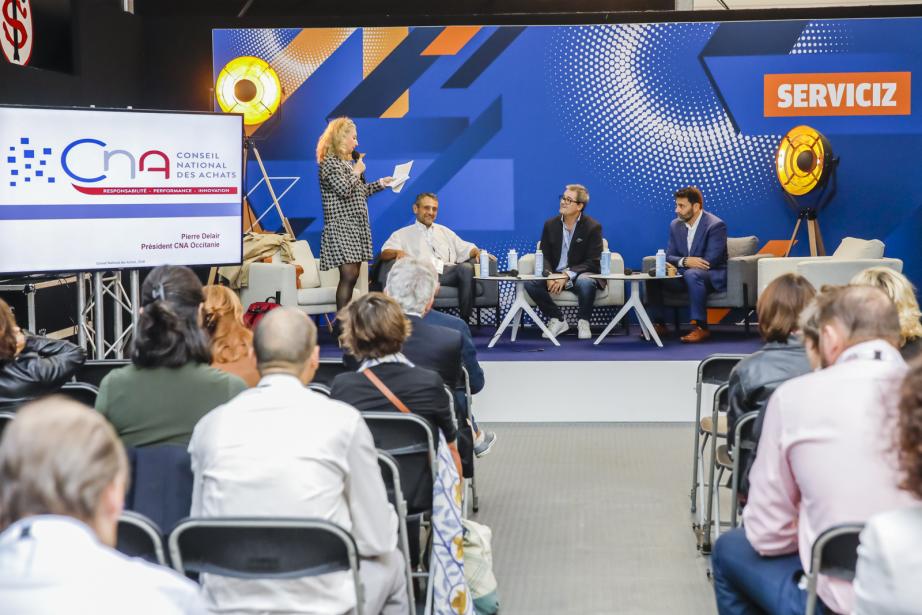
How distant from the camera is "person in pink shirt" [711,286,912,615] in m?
2.34

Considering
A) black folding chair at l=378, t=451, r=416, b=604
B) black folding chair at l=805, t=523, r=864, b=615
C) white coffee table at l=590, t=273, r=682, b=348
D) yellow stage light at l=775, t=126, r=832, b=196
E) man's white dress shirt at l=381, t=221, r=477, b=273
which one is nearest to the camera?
black folding chair at l=805, t=523, r=864, b=615

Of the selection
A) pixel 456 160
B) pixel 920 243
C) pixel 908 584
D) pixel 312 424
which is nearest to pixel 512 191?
pixel 456 160

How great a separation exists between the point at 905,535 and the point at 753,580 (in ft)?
3.50

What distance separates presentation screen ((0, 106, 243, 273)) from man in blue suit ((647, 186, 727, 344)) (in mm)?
3806

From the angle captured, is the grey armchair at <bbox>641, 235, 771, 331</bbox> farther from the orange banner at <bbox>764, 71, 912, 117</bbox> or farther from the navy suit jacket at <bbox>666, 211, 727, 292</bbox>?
the orange banner at <bbox>764, 71, 912, 117</bbox>

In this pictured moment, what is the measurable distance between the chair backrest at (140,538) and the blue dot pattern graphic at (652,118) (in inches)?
329

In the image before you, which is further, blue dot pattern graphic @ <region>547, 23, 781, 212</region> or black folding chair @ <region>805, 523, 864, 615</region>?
blue dot pattern graphic @ <region>547, 23, 781, 212</region>

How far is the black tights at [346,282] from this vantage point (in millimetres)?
8469

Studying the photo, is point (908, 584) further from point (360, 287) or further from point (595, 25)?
point (595, 25)

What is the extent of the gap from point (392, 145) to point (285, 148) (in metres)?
1.01

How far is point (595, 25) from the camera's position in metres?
10.2

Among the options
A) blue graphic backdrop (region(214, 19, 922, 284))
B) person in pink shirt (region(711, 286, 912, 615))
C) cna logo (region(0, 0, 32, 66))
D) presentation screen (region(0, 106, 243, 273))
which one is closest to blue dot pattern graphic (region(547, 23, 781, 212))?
blue graphic backdrop (region(214, 19, 922, 284))

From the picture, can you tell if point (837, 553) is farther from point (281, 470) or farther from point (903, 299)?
point (903, 299)

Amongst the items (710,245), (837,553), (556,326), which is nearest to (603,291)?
(556,326)
